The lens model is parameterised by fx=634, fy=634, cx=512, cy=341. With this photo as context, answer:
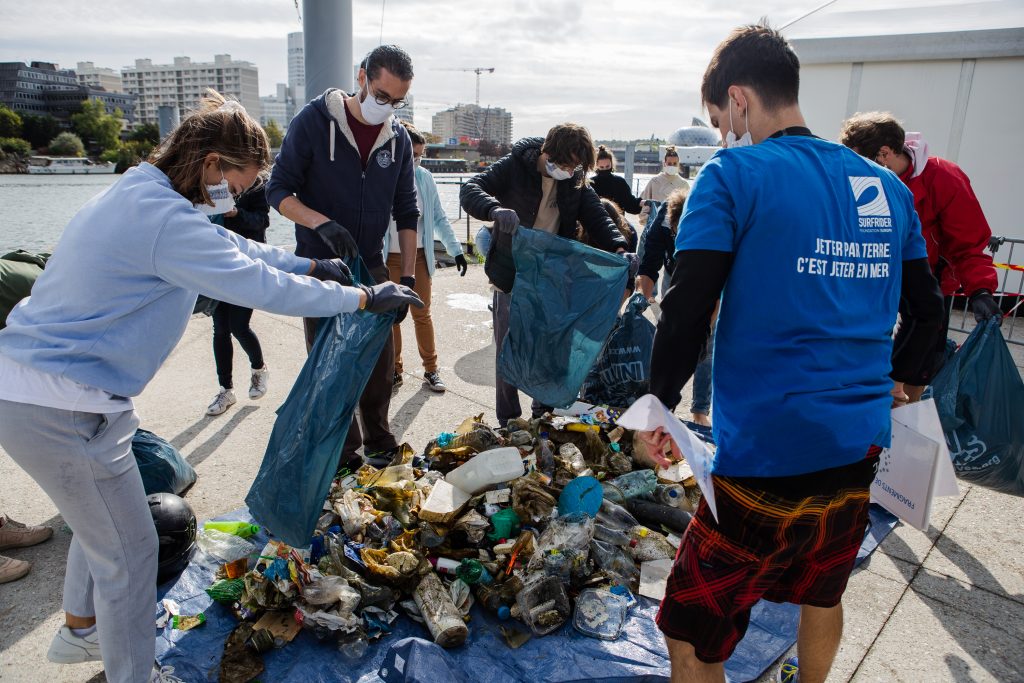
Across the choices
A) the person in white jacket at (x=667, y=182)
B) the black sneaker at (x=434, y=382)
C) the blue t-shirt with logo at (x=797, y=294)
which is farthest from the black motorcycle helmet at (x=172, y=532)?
the person in white jacket at (x=667, y=182)

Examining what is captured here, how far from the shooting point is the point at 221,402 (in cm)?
423

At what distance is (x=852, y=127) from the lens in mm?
3271

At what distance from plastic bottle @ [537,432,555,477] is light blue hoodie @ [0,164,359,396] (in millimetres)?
1744

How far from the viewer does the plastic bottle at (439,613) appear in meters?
2.20

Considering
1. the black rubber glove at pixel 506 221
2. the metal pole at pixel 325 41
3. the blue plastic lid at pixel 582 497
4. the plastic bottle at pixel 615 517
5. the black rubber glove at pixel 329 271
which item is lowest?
the plastic bottle at pixel 615 517

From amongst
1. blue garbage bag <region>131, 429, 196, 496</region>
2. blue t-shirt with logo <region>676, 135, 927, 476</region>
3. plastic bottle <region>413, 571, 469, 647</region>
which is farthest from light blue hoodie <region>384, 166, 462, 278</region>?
blue t-shirt with logo <region>676, 135, 927, 476</region>

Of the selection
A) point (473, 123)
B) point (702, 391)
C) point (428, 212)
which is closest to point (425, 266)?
point (428, 212)

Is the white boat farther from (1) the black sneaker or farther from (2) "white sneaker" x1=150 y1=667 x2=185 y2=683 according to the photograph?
(2) "white sneaker" x1=150 y1=667 x2=185 y2=683

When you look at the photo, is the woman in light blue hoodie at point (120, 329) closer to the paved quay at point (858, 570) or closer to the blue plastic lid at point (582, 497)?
the paved quay at point (858, 570)

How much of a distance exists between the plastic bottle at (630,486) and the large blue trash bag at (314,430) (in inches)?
51.9

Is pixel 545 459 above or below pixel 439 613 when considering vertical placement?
above

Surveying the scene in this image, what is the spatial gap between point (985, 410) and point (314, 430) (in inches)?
115

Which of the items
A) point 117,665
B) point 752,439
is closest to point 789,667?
point 752,439

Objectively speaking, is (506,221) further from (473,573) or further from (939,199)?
(939,199)
